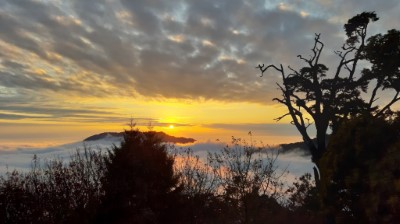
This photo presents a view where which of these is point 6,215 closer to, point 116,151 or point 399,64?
point 116,151

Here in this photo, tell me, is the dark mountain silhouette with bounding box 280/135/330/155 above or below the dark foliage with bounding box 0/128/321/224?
above

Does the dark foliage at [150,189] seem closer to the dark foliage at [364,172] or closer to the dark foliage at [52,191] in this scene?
the dark foliage at [52,191]

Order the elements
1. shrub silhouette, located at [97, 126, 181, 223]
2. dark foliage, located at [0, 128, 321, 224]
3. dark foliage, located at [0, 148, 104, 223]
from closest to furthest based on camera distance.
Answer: shrub silhouette, located at [97, 126, 181, 223], dark foliage, located at [0, 128, 321, 224], dark foliage, located at [0, 148, 104, 223]

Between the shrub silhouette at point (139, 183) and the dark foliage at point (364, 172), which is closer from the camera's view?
the dark foliage at point (364, 172)

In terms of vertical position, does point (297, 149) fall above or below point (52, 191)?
above

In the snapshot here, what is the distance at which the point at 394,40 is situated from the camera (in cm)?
2250

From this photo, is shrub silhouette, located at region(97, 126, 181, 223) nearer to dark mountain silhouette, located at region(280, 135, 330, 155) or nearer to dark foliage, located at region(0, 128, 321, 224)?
dark foliage, located at region(0, 128, 321, 224)

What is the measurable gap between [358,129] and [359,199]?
8.27ft

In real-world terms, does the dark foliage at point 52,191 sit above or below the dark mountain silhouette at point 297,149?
below

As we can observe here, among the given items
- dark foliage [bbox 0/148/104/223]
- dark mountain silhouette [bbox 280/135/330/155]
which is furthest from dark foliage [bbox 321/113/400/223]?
dark mountain silhouette [bbox 280/135/330/155]

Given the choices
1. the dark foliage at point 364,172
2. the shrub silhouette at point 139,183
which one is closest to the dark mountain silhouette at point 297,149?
the shrub silhouette at point 139,183

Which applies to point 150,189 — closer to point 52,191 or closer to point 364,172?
point 52,191

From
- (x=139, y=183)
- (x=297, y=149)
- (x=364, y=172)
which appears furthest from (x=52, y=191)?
(x=297, y=149)

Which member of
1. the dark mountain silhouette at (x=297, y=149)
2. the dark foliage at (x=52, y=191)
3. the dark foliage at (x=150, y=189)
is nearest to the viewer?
the dark foliage at (x=150, y=189)
